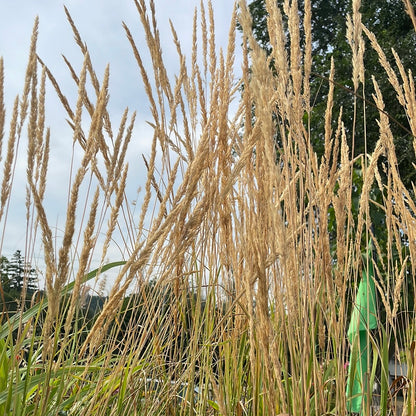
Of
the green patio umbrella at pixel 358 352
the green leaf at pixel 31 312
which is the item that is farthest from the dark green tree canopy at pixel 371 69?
the green leaf at pixel 31 312

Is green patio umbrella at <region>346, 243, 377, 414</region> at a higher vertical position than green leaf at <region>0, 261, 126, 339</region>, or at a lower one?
lower

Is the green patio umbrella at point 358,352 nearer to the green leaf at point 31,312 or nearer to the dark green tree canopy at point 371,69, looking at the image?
the green leaf at point 31,312

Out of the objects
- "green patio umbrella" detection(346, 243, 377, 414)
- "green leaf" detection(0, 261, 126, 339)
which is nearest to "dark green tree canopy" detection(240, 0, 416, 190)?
"green patio umbrella" detection(346, 243, 377, 414)

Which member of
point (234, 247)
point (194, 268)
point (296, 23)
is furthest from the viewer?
point (194, 268)

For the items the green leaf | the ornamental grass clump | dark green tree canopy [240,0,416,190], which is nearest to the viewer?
the ornamental grass clump

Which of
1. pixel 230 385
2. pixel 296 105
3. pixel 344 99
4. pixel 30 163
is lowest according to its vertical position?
pixel 230 385

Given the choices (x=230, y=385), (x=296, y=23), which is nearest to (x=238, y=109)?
(x=296, y=23)

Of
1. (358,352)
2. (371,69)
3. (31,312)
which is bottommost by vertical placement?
(358,352)

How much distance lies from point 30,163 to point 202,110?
2.22 ft

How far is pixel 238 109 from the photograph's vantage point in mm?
1565

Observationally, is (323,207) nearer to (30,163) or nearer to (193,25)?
(30,163)

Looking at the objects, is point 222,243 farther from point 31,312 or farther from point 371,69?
point 371,69

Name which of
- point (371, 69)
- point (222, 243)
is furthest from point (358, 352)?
point (371, 69)

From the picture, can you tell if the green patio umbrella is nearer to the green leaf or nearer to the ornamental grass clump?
the ornamental grass clump
